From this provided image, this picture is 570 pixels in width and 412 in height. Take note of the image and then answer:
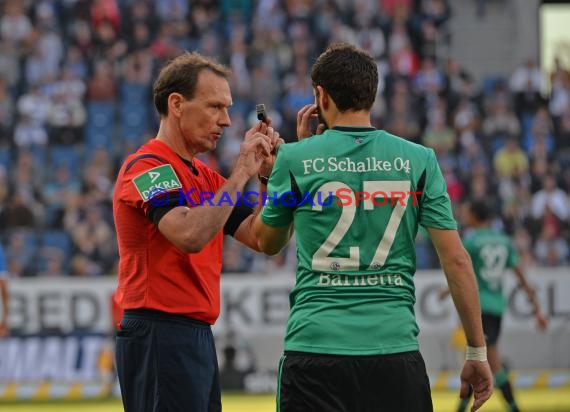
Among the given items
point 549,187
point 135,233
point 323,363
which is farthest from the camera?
point 549,187

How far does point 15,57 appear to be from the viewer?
69.0 feet

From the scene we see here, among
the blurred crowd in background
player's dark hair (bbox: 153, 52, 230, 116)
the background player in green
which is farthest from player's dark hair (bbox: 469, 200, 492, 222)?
player's dark hair (bbox: 153, 52, 230, 116)

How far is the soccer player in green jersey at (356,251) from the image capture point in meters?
4.96

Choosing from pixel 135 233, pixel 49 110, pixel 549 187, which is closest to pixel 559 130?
pixel 549 187

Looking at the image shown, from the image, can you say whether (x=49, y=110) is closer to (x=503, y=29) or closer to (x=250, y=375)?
(x=250, y=375)

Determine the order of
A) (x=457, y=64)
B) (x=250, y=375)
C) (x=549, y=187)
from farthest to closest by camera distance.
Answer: (x=457, y=64) < (x=549, y=187) < (x=250, y=375)

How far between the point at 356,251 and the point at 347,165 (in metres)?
0.36

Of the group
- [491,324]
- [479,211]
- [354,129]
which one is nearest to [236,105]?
[479,211]

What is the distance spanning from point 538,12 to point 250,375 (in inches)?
467

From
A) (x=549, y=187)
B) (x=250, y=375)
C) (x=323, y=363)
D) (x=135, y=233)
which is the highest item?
(x=135, y=233)

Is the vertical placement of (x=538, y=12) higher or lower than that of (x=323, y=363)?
higher

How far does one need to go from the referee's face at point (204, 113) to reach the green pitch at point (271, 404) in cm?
758

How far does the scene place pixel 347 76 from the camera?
501cm

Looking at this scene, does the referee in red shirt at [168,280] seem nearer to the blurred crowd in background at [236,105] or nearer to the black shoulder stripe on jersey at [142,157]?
the black shoulder stripe on jersey at [142,157]
